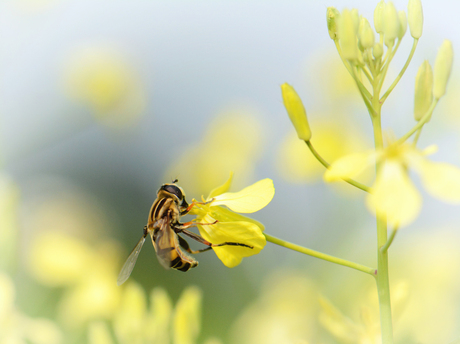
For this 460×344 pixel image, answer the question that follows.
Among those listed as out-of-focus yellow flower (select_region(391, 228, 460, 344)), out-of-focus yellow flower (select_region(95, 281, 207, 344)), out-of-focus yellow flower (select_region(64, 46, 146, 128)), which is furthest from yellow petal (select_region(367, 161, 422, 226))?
out-of-focus yellow flower (select_region(64, 46, 146, 128))

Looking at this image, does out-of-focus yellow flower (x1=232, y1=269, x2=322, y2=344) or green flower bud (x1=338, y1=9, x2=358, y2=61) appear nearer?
green flower bud (x1=338, y1=9, x2=358, y2=61)

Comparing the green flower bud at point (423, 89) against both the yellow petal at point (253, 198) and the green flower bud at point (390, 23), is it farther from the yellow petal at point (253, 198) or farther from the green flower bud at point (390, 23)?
the yellow petal at point (253, 198)

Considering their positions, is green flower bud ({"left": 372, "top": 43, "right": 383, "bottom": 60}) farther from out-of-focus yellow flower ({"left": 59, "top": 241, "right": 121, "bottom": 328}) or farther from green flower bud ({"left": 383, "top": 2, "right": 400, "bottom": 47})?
out-of-focus yellow flower ({"left": 59, "top": 241, "right": 121, "bottom": 328})

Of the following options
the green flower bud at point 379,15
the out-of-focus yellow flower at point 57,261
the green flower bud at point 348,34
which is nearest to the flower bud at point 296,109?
the green flower bud at point 348,34

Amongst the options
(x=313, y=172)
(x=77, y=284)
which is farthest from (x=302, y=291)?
(x=77, y=284)

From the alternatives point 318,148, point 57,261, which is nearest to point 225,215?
point 57,261

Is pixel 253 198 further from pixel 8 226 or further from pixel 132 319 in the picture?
pixel 8 226

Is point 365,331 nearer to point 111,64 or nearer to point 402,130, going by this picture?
point 402,130
